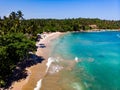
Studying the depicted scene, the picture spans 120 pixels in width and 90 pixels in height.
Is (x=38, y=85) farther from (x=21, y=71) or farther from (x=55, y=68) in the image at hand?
(x=55, y=68)

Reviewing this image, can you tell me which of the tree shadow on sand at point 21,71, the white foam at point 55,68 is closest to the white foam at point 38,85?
the tree shadow on sand at point 21,71

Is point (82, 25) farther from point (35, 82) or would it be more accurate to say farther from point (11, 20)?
point (35, 82)

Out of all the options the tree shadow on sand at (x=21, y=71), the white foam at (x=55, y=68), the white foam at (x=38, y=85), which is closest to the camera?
the white foam at (x=38, y=85)

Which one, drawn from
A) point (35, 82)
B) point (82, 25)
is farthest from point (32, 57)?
point (82, 25)

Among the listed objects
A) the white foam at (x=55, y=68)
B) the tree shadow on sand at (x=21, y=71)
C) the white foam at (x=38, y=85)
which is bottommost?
the white foam at (x=55, y=68)

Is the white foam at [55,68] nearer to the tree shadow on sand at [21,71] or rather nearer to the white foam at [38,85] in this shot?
the tree shadow on sand at [21,71]

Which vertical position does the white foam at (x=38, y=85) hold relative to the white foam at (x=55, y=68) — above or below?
above

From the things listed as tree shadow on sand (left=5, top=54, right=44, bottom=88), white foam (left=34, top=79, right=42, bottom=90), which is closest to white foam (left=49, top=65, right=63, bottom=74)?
tree shadow on sand (left=5, top=54, right=44, bottom=88)

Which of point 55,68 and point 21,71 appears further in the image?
point 55,68

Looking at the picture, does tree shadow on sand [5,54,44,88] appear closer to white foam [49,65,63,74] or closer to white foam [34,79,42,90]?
white foam [34,79,42,90]

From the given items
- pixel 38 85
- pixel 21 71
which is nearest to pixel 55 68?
pixel 21 71

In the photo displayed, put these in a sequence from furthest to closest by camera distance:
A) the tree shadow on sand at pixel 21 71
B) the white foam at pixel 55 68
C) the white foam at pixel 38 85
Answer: the white foam at pixel 55 68, the tree shadow on sand at pixel 21 71, the white foam at pixel 38 85

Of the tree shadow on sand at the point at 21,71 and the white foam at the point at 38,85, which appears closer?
the white foam at the point at 38,85
